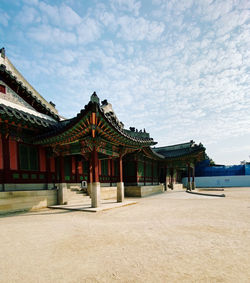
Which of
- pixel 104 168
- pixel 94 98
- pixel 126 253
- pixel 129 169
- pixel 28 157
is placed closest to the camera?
pixel 126 253

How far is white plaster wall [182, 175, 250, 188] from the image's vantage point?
112 ft

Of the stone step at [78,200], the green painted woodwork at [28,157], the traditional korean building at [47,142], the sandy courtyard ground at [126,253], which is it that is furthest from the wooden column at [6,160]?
the sandy courtyard ground at [126,253]

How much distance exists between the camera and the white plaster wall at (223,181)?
3419 centimetres

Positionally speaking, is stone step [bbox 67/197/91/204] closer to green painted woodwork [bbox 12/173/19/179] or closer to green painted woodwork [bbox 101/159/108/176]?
green painted woodwork [bbox 12/173/19/179]

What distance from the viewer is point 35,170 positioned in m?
10.1

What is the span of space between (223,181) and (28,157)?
3685 cm

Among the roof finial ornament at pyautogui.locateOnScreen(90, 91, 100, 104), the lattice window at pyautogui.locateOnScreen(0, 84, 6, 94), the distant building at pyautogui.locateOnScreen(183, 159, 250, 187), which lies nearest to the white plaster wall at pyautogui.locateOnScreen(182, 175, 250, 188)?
the distant building at pyautogui.locateOnScreen(183, 159, 250, 187)

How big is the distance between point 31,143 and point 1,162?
1.84 meters

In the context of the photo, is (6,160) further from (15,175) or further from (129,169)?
(129,169)

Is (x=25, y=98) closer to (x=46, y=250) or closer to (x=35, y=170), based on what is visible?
(x=35, y=170)

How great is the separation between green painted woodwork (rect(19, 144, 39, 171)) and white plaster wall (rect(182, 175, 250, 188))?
33340 mm

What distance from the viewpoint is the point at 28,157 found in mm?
9812

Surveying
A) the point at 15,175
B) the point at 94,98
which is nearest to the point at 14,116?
the point at 15,175

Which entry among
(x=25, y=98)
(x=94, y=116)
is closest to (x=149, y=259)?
(x=94, y=116)
